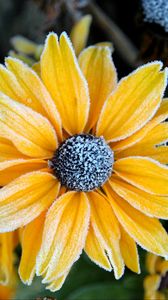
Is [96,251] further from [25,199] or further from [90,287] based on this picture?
[90,287]

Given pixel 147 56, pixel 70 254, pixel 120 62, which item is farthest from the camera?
pixel 120 62

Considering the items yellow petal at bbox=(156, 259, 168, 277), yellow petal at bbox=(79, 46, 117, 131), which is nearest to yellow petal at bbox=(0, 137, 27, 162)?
yellow petal at bbox=(79, 46, 117, 131)


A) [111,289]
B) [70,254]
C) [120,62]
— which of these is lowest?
[111,289]

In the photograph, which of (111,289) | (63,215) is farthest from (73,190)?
(111,289)

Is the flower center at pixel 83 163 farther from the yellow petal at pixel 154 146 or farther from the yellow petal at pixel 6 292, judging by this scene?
the yellow petal at pixel 6 292

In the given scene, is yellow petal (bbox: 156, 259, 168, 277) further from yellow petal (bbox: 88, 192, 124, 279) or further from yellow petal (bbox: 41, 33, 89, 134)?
yellow petal (bbox: 41, 33, 89, 134)

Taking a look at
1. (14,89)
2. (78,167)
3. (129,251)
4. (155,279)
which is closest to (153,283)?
(155,279)

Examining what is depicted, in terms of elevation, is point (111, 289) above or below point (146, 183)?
below

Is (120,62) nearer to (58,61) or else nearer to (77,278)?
(77,278)
